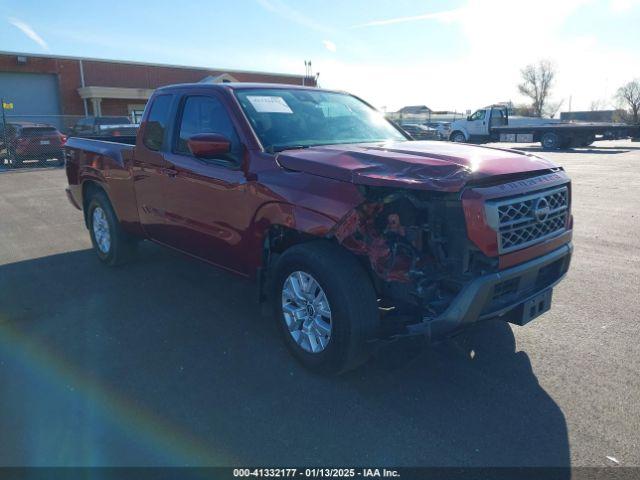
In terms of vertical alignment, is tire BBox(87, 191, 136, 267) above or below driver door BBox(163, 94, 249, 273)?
below

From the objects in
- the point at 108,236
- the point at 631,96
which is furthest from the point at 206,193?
the point at 631,96

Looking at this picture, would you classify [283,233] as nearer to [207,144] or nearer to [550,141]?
[207,144]

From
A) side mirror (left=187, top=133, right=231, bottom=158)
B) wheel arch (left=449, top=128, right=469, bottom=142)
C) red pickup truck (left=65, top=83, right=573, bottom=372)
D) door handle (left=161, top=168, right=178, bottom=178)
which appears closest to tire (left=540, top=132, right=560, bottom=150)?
wheel arch (left=449, top=128, right=469, bottom=142)

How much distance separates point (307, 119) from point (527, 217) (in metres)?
2.06

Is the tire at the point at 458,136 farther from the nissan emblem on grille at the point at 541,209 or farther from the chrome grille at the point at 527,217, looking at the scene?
the nissan emblem on grille at the point at 541,209

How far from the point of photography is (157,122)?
203 inches

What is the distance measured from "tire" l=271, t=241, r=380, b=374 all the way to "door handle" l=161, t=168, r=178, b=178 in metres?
1.64

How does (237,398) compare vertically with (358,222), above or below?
below

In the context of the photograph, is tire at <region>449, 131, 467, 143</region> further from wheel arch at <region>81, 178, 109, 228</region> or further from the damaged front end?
the damaged front end

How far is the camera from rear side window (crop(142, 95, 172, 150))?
5031mm

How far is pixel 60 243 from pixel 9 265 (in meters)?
1.14

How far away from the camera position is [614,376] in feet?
11.6

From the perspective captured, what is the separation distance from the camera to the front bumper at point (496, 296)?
2980 mm

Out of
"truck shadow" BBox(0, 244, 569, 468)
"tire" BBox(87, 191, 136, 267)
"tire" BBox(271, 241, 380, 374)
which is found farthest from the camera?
"tire" BBox(87, 191, 136, 267)
